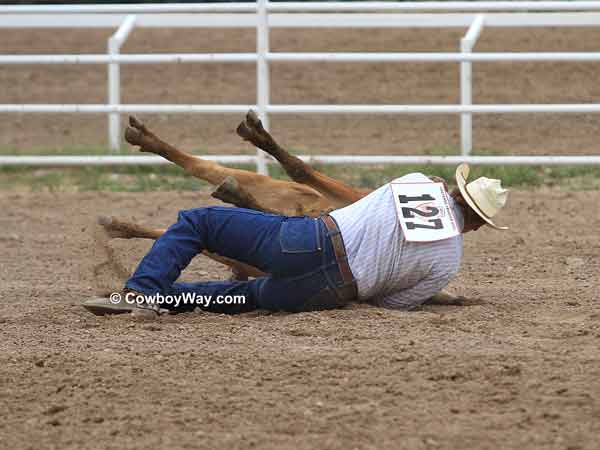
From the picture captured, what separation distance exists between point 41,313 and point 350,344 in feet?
5.43

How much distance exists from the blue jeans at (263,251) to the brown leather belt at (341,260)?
0.02 meters

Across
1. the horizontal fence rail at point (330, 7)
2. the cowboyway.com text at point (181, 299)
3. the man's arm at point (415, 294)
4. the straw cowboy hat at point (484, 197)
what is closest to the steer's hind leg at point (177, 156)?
the cowboyway.com text at point (181, 299)

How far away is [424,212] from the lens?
4.61 m

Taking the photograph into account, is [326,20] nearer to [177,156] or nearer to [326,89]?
[326,89]

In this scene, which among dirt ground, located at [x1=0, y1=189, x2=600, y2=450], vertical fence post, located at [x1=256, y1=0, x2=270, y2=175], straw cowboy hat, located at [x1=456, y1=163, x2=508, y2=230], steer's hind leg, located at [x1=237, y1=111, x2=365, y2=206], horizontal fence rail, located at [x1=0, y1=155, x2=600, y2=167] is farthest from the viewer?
vertical fence post, located at [x1=256, y1=0, x2=270, y2=175]

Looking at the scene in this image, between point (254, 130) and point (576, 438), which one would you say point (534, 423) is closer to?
point (576, 438)

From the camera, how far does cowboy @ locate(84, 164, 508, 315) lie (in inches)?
181

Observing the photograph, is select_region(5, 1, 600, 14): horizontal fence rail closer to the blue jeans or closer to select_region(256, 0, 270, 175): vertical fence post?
select_region(256, 0, 270, 175): vertical fence post

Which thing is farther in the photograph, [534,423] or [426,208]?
[426,208]

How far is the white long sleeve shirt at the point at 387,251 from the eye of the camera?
15.1 ft

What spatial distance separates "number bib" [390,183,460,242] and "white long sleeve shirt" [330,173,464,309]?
43 mm

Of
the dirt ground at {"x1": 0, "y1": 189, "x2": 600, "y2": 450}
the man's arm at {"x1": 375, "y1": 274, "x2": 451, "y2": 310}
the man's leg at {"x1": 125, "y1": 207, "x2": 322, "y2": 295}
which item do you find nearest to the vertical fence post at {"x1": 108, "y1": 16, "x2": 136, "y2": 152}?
the dirt ground at {"x1": 0, "y1": 189, "x2": 600, "y2": 450}

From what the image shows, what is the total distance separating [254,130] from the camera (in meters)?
5.66

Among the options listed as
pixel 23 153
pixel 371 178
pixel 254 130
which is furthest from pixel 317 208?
pixel 23 153
